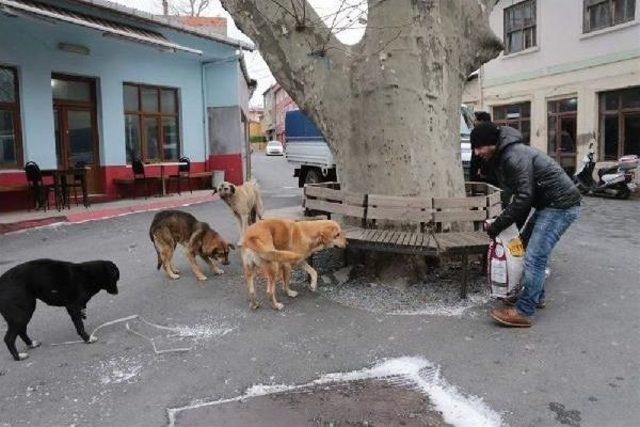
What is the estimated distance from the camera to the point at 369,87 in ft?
19.6

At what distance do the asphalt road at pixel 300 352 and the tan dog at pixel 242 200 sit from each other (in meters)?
1.84

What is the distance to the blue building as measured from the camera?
12156 millimetres

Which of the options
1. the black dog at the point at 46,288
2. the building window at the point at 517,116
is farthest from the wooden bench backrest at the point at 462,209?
the building window at the point at 517,116

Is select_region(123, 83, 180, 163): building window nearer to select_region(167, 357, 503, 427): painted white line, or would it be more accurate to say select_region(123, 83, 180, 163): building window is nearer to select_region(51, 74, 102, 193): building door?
select_region(51, 74, 102, 193): building door

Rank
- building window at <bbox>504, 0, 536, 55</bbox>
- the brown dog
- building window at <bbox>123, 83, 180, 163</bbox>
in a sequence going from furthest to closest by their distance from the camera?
building window at <bbox>504, 0, 536, 55</bbox>
building window at <bbox>123, 83, 180, 163</bbox>
the brown dog

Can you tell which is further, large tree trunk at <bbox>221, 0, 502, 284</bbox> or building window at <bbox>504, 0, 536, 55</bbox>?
building window at <bbox>504, 0, 536, 55</bbox>

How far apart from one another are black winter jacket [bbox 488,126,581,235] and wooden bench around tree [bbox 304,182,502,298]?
2.15 feet

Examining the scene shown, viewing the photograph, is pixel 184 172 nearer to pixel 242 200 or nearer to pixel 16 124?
pixel 16 124

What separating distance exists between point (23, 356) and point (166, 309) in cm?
138

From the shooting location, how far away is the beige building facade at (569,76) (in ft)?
55.2

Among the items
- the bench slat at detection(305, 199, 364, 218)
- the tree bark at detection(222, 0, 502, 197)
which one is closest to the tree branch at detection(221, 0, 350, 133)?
the tree bark at detection(222, 0, 502, 197)

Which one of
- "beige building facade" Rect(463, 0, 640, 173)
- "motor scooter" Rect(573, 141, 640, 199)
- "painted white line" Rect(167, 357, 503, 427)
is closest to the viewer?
"painted white line" Rect(167, 357, 503, 427)

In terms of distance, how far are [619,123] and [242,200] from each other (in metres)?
13.6

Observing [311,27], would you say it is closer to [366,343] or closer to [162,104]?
[366,343]
